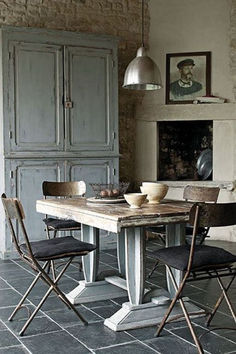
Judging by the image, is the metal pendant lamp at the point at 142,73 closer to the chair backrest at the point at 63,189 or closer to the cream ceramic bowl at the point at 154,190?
the cream ceramic bowl at the point at 154,190

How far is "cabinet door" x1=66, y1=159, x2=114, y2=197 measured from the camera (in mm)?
6500

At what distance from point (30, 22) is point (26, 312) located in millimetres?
3954

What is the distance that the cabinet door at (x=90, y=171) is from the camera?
6.50 metres

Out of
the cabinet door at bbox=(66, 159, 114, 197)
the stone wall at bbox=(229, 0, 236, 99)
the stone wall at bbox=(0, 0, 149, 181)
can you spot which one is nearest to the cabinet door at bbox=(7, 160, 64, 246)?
the cabinet door at bbox=(66, 159, 114, 197)

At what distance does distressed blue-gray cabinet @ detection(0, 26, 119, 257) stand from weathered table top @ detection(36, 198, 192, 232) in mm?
1898

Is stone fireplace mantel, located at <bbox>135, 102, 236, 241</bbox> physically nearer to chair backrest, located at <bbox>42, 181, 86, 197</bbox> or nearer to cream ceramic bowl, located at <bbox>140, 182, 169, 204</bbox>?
chair backrest, located at <bbox>42, 181, 86, 197</bbox>

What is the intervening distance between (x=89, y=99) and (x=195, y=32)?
1910mm

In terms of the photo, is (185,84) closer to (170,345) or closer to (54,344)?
(170,345)

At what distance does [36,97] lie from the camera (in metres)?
6.26

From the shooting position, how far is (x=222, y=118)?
23.5 feet

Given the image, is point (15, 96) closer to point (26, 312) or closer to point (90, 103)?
point (90, 103)

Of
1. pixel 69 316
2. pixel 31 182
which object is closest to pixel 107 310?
pixel 69 316

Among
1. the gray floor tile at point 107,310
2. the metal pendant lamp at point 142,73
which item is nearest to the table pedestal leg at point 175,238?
the gray floor tile at point 107,310

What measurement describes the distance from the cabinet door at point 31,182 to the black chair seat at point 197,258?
2854mm
